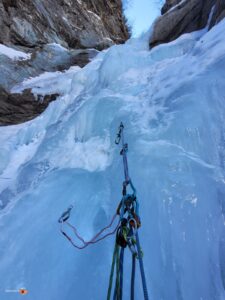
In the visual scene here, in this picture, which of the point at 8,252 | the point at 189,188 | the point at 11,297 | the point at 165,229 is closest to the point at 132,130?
the point at 189,188

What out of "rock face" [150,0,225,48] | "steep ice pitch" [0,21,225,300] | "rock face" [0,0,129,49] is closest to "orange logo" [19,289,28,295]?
"steep ice pitch" [0,21,225,300]

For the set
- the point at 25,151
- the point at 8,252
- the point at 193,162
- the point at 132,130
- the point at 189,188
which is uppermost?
the point at 25,151

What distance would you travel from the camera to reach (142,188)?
2695 mm

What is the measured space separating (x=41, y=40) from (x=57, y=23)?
158cm

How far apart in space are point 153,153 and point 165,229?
90 cm

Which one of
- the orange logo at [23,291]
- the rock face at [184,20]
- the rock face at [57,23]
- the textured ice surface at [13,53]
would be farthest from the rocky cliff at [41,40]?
the orange logo at [23,291]

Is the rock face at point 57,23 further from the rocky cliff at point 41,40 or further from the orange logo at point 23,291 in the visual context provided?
the orange logo at point 23,291

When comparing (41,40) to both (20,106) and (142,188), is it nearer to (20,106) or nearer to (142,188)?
(20,106)

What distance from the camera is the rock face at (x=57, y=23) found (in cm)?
1095

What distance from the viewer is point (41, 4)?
12078 millimetres

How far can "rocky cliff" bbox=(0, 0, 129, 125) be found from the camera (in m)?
8.45

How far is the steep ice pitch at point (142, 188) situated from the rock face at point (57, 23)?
7.62 metres

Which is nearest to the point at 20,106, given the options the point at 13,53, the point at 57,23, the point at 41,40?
the point at 13,53

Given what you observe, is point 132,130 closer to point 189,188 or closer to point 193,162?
point 193,162
